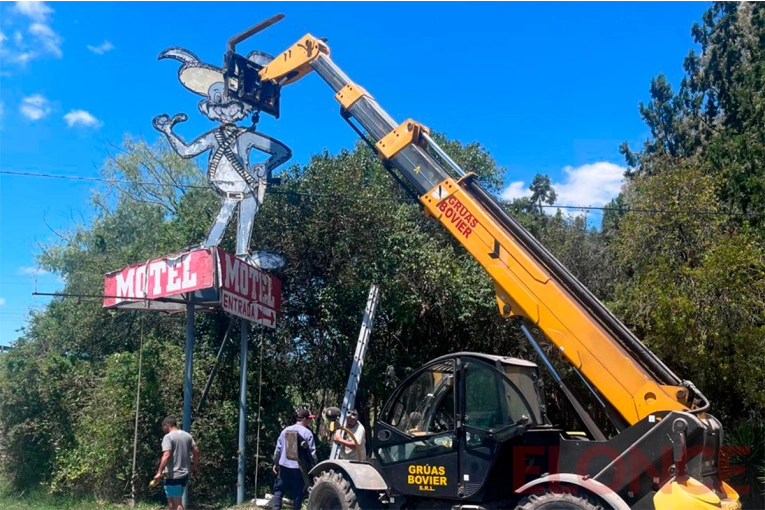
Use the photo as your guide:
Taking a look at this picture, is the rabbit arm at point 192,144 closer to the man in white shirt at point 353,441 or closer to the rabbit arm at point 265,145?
the rabbit arm at point 265,145

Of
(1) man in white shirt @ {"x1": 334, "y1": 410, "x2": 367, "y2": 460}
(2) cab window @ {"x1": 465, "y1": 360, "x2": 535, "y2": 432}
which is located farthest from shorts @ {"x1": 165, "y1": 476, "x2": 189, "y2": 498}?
(2) cab window @ {"x1": 465, "y1": 360, "x2": 535, "y2": 432}

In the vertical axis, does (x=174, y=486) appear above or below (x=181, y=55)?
below

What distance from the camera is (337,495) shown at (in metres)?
7.94

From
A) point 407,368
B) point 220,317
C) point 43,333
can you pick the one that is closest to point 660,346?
point 407,368

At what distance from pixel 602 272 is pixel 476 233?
11865mm

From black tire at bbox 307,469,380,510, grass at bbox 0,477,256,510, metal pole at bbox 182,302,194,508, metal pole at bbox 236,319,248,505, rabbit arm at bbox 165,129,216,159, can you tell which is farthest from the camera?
rabbit arm at bbox 165,129,216,159

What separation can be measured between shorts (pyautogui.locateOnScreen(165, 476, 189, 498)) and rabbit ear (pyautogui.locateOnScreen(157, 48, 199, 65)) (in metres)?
9.60

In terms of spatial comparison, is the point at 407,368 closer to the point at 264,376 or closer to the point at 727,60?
the point at 264,376

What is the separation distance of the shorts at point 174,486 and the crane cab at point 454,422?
2.89 meters

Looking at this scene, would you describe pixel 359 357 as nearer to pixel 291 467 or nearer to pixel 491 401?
pixel 291 467

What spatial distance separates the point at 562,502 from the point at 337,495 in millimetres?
2896

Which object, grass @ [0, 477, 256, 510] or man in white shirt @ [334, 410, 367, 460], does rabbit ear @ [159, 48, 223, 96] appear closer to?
man in white shirt @ [334, 410, 367, 460]

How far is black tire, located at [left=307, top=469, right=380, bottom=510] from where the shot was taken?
7797 millimetres

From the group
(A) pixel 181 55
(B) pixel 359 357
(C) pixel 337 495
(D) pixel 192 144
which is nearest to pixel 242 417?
(B) pixel 359 357
